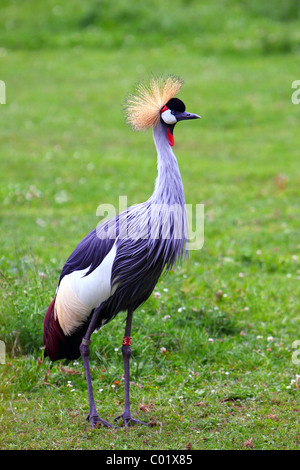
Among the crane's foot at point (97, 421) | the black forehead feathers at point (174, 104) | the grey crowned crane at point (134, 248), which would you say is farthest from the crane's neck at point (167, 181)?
the crane's foot at point (97, 421)

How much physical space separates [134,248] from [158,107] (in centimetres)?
94

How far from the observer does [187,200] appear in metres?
9.30

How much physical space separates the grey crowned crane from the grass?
0.61 m

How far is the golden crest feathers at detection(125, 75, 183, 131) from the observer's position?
13.7 ft

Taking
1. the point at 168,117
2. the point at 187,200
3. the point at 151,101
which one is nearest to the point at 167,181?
the point at 168,117

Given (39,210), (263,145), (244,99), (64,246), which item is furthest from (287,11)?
(64,246)

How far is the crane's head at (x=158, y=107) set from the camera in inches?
164

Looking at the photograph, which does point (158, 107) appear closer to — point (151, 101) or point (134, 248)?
point (151, 101)

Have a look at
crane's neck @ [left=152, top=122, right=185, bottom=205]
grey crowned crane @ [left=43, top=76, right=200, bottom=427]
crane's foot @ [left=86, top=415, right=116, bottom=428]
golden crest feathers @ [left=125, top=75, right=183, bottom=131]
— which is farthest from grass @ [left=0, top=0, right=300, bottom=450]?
golden crest feathers @ [left=125, top=75, right=183, bottom=131]

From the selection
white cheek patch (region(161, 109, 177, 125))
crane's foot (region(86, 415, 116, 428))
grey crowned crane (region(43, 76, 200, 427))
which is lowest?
crane's foot (region(86, 415, 116, 428))

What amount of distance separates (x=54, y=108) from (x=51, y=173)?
414 centimetres

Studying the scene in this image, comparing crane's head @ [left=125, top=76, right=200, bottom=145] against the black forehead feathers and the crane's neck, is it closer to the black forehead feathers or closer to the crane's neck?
the black forehead feathers

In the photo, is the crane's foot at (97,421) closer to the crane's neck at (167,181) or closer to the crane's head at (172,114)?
the crane's neck at (167,181)
